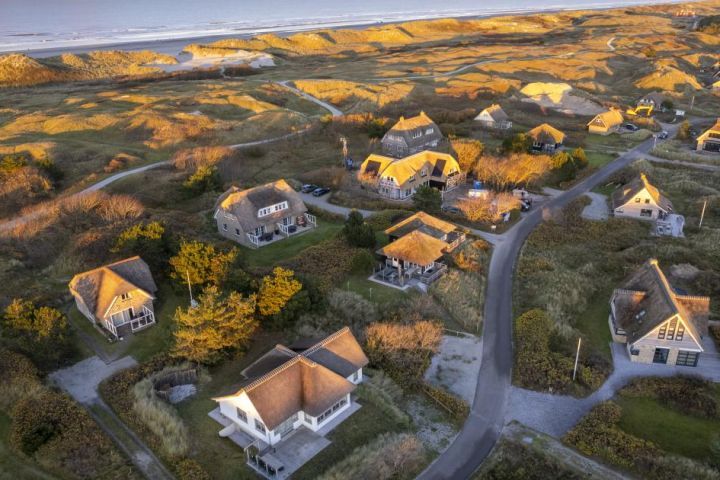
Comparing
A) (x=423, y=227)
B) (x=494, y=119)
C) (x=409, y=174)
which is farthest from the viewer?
(x=494, y=119)

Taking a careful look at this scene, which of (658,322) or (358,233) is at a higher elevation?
(358,233)

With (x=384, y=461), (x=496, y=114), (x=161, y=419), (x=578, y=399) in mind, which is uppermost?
(x=496, y=114)

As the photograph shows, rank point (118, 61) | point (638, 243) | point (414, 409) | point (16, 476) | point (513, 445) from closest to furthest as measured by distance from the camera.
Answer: point (16, 476) → point (513, 445) → point (414, 409) → point (638, 243) → point (118, 61)

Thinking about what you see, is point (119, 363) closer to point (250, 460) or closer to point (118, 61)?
point (250, 460)

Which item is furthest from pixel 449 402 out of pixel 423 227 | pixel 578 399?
pixel 423 227

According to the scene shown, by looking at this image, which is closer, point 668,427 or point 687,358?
point 668,427

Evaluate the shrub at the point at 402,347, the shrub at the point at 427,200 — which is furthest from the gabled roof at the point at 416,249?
the shrub at the point at 427,200

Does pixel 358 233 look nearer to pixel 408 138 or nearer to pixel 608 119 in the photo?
pixel 408 138

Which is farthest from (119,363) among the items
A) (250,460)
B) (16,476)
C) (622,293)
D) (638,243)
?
(638,243)
